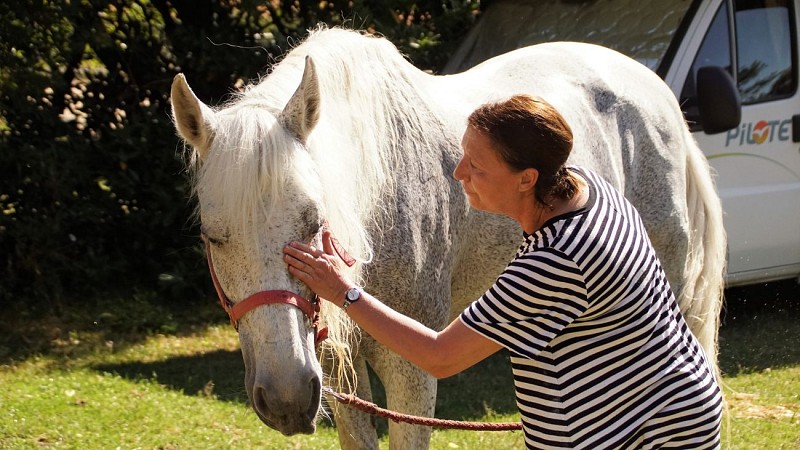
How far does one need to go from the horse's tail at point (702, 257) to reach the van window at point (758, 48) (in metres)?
1.73

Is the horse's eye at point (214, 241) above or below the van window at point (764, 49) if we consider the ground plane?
above

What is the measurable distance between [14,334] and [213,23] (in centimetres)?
252

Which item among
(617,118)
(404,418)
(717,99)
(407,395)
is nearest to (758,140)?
(717,99)

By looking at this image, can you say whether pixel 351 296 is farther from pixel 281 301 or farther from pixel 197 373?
pixel 197 373

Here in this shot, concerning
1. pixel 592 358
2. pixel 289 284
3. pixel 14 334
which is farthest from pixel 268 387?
pixel 14 334

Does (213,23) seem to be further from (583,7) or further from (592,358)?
(592,358)

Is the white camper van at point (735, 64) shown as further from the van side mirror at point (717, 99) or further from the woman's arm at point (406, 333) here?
the woman's arm at point (406, 333)

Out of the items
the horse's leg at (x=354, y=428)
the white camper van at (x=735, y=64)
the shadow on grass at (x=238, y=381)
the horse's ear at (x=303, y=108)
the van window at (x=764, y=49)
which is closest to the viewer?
the horse's ear at (x=303, y=108)

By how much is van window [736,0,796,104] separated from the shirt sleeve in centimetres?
458

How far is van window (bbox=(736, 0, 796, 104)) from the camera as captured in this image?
637 centimetres

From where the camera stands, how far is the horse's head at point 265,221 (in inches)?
98.6

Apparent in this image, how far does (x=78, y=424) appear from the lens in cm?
472

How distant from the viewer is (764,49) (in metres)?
6.52

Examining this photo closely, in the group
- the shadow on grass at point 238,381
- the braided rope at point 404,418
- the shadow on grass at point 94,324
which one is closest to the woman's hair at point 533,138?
the braided rope at point 404,418
